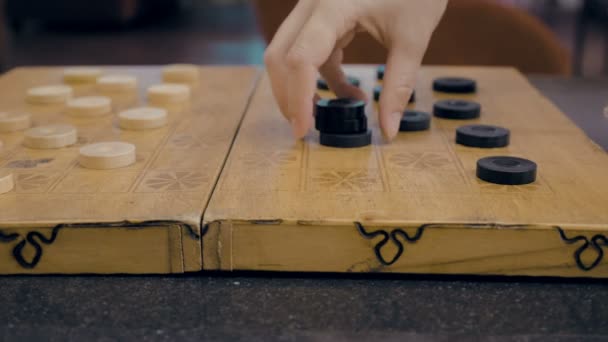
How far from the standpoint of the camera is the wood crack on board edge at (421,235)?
71cm

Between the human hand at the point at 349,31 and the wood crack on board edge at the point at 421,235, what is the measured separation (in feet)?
0.92

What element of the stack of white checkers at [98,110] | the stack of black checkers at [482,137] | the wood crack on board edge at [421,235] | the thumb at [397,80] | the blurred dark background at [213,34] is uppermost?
the thumb at [397,80]

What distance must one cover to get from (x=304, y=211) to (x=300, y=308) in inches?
4.6

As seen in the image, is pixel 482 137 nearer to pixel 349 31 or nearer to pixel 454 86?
pixel 349 31

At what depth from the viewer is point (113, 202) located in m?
0.77

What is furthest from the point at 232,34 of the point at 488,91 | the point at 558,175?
the point at 558,175

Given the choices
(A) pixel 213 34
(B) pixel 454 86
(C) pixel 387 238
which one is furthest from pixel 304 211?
(A) pixel 213 34

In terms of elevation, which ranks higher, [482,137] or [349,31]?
[349,31]

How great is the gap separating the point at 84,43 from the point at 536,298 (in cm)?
488

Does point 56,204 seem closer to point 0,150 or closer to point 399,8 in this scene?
point 0,150

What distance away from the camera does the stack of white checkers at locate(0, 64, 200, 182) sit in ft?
2.95

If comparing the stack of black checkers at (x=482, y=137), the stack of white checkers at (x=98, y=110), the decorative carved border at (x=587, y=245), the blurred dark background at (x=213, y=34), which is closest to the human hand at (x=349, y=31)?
the stack of black checkers at (x=482, y=137)

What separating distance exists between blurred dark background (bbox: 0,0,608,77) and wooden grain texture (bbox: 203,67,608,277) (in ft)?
3.52

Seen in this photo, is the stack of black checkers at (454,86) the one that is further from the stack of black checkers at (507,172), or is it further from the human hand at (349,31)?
the stack of black checkers at (507,172)
